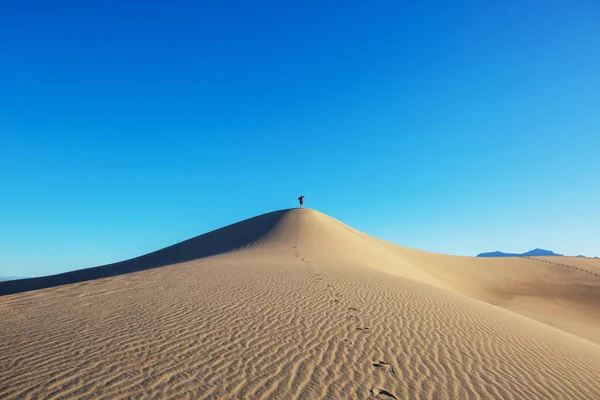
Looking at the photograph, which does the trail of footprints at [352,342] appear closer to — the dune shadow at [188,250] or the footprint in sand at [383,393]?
the footprint in sand at [383,393]

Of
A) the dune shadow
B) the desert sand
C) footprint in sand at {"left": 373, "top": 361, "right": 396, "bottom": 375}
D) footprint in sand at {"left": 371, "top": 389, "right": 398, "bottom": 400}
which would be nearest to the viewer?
footprint in sand at {"left": 371, "top": 389, "right": 398, "bottom": 400}

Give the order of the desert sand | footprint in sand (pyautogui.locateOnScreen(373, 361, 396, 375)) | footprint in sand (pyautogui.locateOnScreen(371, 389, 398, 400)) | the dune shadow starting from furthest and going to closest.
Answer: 1. the dune shadow
2. footprint in sand (pyautogui.locateOnScreen(373, 361, 396, 375))
3. the desert sand
4. footprint in sand (pyautogui.locateOnScreen(371, 389, 398, 400))

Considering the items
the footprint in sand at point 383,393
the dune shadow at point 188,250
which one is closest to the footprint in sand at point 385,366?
the footprint in sand at point 383,393

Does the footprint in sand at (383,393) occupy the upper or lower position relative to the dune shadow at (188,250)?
lower

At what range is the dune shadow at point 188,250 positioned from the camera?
1105 inches

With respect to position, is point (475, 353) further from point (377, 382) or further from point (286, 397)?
point (286, 397)

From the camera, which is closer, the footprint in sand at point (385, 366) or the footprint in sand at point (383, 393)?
the footprint in sand at point (383, 393)

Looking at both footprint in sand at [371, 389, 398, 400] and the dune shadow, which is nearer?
footprint in sand at [371, 389, 398, 400]

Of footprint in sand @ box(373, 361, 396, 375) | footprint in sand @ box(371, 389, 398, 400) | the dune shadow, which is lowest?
footprint in sand @ box(371, 389, 398, 400)

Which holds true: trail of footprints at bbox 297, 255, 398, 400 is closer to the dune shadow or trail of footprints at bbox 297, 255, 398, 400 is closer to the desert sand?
the desert sand

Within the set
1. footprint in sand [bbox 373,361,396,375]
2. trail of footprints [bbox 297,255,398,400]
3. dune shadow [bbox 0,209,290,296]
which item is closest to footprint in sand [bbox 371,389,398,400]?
trail of footprints [bbox 297,255,398,400]

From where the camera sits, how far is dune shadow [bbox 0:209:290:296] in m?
28.1

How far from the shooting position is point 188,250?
105 feet

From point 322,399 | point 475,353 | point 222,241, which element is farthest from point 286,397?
point 222,241
